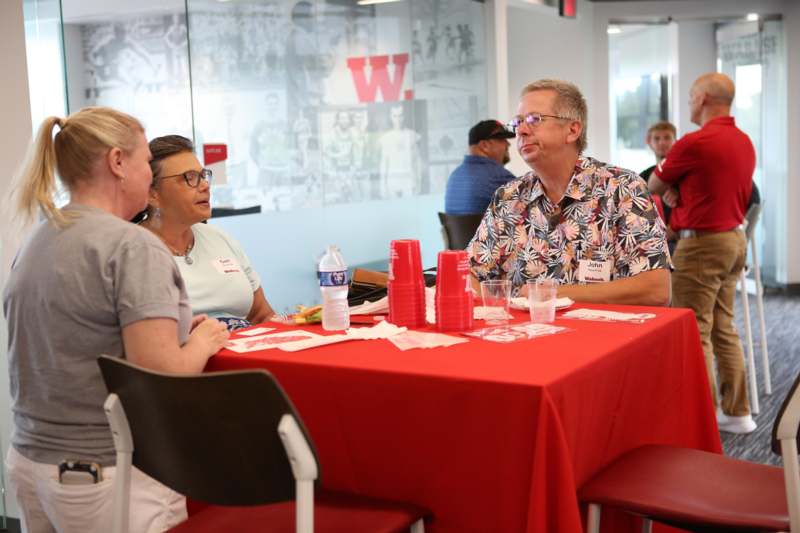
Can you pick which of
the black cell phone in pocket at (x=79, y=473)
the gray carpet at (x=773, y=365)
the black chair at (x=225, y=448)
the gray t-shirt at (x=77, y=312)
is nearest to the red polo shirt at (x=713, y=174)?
the gray carpet at (x=773, y=365)

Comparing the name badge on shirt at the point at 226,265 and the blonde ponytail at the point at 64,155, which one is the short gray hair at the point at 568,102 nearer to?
the name badge on shirt at the point at 226,265

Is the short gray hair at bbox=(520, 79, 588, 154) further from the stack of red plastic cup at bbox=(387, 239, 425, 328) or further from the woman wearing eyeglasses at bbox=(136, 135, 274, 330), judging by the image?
the woman wearing eyeglasses at bbox=(136, 135, 274, 330)

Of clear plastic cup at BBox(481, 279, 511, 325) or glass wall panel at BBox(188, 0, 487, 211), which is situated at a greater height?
glass wall panel at BBox(188, 0, 487, 211)

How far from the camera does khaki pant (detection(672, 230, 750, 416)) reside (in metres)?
4.44

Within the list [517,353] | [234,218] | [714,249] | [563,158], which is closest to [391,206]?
[234,218]

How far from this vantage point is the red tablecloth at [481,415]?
64.7 inches

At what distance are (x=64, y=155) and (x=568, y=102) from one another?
1.65 metres

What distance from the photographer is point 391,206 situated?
6199mm

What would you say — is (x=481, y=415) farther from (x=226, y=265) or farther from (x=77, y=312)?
(x=226, y=265)

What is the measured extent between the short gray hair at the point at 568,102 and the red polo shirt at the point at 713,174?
64.2 inches

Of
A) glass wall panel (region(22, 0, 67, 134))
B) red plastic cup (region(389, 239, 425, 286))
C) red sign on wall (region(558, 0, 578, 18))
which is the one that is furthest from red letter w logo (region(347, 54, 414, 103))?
red plastic cup (region(389, 239, 425, 286))

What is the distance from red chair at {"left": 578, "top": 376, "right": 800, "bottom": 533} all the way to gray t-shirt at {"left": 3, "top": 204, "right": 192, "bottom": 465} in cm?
99

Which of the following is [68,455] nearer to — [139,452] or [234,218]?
[139,452]

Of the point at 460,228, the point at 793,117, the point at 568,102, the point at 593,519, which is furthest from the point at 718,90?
the point at 793,117
